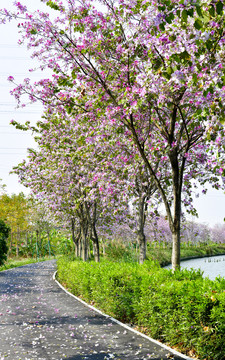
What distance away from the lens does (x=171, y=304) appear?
6.53m

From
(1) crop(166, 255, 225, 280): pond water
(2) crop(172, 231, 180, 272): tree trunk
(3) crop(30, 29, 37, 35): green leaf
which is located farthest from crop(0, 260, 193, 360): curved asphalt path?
(1) crop(166, 255, 225, 280): pond water

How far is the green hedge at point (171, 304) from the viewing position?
554cm

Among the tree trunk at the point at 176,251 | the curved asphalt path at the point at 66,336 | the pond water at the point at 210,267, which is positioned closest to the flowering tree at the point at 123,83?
the tree trunk at the point at 176,251

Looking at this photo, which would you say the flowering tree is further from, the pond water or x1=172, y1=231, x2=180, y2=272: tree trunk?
the pond water

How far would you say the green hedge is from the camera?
5.54m

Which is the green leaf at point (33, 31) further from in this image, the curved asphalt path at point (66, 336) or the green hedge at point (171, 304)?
the curved asphalt path at point (66, 336)

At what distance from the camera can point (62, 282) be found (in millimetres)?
17719

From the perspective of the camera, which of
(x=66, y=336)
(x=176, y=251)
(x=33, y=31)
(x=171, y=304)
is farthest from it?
(x=33, y=31)

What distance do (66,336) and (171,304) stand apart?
2638mm

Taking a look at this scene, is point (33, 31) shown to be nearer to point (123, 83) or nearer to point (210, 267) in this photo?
point (123, 83)

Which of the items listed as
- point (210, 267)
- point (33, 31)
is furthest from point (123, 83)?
point (210, 267)

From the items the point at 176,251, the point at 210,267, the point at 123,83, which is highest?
the point at 123,83

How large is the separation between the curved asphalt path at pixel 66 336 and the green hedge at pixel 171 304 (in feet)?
1.02

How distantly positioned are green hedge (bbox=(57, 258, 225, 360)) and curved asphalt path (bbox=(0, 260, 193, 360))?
31cm
